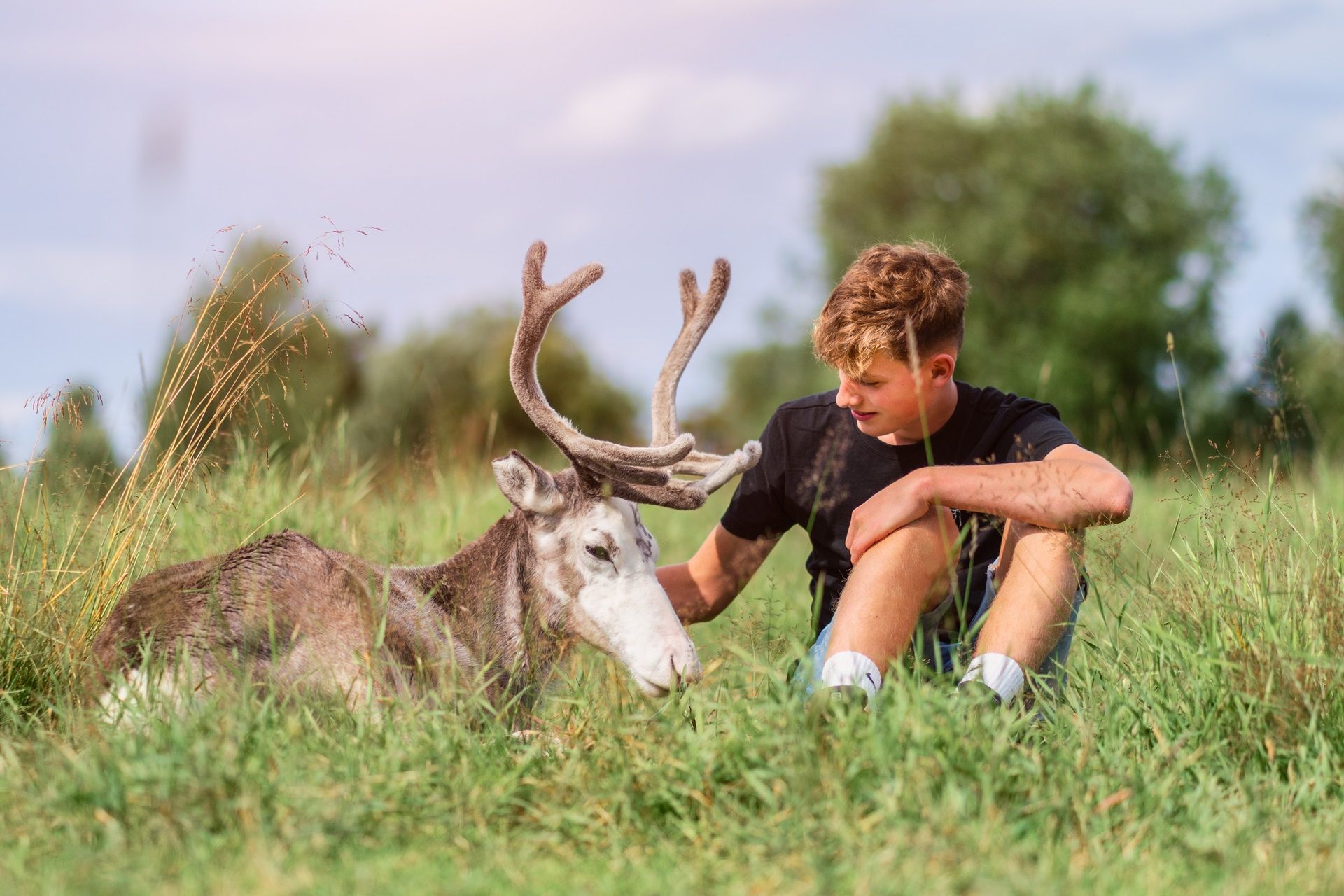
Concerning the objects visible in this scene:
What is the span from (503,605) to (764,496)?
1.18 m

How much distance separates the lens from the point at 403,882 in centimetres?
265

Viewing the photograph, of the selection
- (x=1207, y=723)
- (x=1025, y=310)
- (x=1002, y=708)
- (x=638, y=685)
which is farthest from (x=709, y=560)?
(x=1025, y=310)

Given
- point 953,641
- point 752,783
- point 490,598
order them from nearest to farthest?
1. point 752,783
2. point 490,598
3. point 953,641

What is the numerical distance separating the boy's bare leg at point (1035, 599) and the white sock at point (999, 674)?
0.04 metres

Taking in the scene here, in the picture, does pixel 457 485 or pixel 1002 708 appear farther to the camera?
pixel 457 485

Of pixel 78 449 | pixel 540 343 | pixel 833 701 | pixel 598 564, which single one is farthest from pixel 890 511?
pixel 78 449

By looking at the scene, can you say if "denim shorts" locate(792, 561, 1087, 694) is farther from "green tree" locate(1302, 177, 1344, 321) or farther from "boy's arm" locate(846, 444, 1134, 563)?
"green tree" locate(1302, 177, 1344, 321)

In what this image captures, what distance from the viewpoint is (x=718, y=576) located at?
4.92 metres

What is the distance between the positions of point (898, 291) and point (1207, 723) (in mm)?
1791

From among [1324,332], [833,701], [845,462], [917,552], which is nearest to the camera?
[833,701]

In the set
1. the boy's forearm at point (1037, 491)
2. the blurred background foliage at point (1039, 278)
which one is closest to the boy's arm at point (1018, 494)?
the boy's forearm at point (1037, 491)

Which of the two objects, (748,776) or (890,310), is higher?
(890,310)

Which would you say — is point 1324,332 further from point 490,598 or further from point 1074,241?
point 490,598

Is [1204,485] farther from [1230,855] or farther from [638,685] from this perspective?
[638,685]
